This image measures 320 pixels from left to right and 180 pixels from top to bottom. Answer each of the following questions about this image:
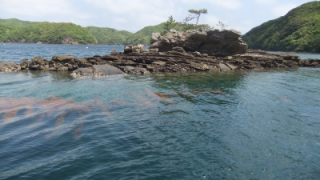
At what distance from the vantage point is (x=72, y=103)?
10.9 meters

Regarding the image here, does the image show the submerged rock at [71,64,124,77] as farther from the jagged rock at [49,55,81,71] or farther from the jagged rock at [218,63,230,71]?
the jagged rock at [218,63,230,71]

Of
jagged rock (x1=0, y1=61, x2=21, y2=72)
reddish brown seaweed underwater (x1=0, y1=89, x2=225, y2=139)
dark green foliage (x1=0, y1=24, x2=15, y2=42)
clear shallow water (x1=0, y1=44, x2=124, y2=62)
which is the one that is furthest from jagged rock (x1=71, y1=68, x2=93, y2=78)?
dark green foliage (x1=0, y1=24, x2=15, y2=42)

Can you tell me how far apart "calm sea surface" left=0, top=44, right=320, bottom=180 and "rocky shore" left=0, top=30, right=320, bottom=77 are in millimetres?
10519

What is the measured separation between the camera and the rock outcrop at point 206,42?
3200 cm

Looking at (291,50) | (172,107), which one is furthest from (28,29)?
(172,107)

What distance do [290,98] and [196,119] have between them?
8.09 m

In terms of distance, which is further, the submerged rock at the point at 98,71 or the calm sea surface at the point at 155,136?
the submerged rock at the point at 98,71

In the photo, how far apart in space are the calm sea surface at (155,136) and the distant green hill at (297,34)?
82.9 metres

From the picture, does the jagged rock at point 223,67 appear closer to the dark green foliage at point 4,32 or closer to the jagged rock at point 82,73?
the jagged rock at point 82,73

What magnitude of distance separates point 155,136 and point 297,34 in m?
106

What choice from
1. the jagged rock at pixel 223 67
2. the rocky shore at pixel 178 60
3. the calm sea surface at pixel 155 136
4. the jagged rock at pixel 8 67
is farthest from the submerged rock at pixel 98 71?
the jagged rock at pixel 223 67

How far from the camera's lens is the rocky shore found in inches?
922

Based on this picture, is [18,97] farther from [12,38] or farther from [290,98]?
[12,38]

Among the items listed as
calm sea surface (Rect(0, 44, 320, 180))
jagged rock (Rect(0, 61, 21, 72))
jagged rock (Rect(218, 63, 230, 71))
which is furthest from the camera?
jagged rock (Rect(218, 63, 230, 71))
